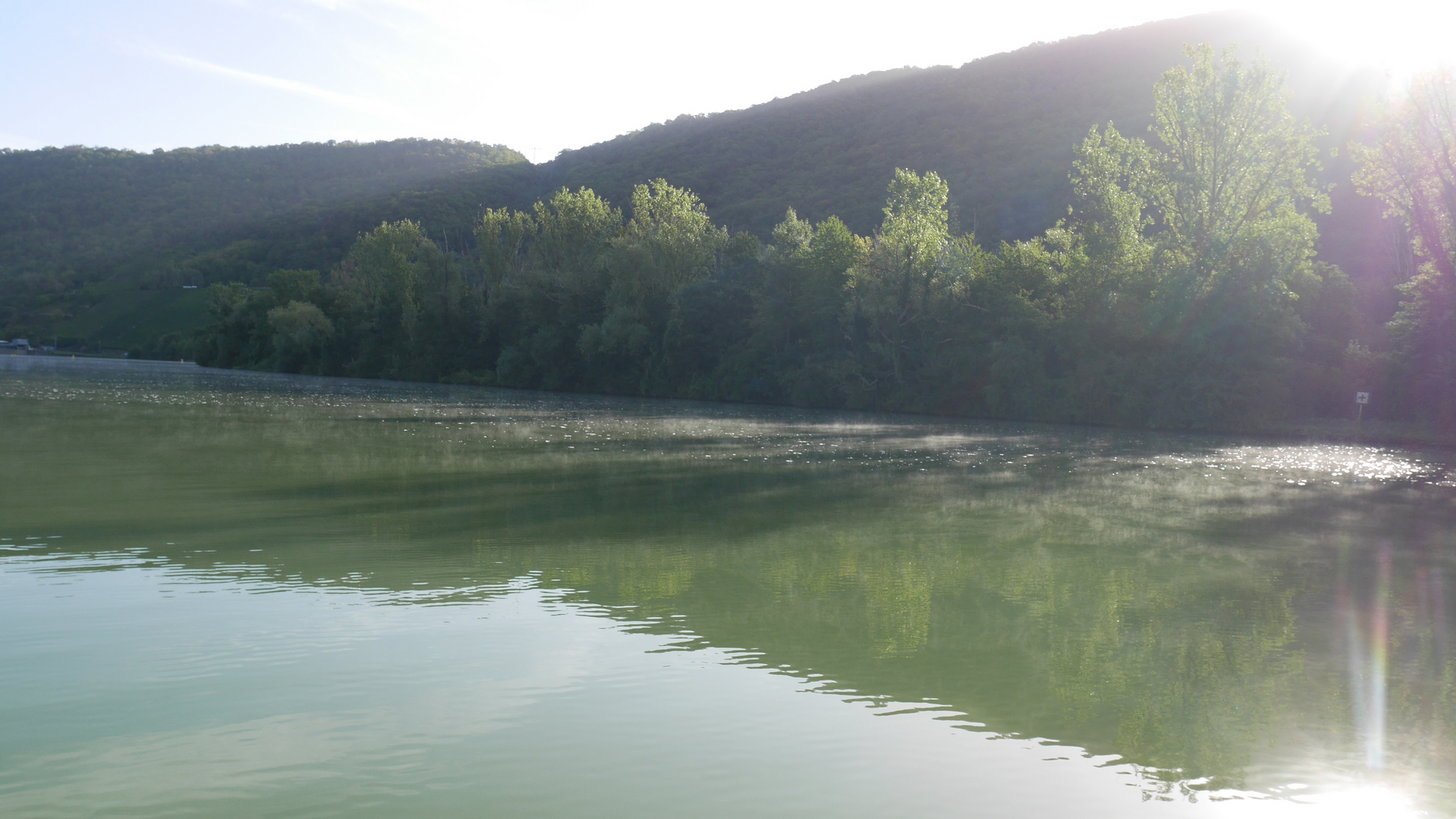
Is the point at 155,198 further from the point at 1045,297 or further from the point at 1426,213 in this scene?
the point at 1426,213

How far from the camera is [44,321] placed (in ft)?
473

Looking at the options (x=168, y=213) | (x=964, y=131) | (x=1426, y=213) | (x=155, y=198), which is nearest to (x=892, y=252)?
(x=1426, y=213)

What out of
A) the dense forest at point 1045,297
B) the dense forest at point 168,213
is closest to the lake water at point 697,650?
the dense forest at point 1045,297

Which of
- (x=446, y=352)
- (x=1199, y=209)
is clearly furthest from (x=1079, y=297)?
(x=446, y=352)

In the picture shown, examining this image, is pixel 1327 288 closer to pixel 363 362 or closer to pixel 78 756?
pixel 78 756

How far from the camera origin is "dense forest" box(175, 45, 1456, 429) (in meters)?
44.7

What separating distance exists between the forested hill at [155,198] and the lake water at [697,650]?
13988 cm

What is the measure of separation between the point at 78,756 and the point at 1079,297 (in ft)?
167

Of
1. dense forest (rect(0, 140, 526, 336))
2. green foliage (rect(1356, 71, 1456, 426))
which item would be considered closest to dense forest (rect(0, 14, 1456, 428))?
green foliage (rect(1356, 71, 1456, 426))

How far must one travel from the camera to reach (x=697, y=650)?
8.00 m

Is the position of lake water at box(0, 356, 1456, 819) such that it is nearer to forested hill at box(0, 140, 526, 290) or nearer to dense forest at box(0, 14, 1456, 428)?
dense forest at box(0, 14, 1456, 428)

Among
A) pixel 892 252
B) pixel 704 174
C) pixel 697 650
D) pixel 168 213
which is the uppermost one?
pixel 704 174

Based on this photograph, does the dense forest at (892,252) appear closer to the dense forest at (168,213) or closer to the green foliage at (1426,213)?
the green foliage at (1426,213)

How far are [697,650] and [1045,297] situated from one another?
49.2 metres
